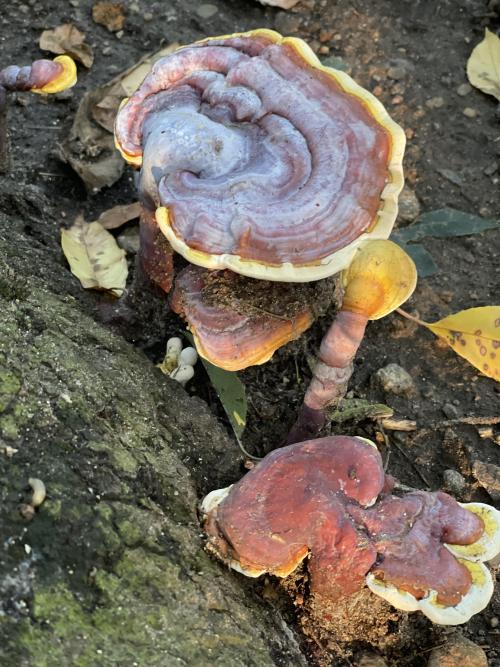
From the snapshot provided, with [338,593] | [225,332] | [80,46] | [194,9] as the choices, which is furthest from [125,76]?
[338,593]

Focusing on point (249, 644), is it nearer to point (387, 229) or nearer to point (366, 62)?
point (387, 229)

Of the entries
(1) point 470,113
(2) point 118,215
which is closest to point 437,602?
(2) point 118,215

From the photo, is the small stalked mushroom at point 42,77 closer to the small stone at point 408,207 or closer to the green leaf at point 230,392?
the green leaf at point 230,392

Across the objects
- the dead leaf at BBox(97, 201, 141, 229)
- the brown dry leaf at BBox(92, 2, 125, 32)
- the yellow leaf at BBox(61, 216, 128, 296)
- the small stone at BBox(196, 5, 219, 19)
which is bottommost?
the dead leaf at BBox(97, 201, 141, 229)

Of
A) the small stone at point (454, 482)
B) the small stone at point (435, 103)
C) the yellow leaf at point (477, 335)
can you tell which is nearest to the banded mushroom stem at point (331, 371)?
the small stone at point (454, 482)

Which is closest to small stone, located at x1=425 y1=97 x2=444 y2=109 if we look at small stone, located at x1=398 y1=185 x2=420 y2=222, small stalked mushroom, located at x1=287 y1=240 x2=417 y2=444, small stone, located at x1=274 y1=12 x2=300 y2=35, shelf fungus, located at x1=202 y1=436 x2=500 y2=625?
small stone, located at x1=398 y1=185 x2=420 y2=222

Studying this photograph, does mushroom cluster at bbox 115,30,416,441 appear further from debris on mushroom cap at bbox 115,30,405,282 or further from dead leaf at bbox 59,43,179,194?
dead leaf at bbox 59,43,179,194
